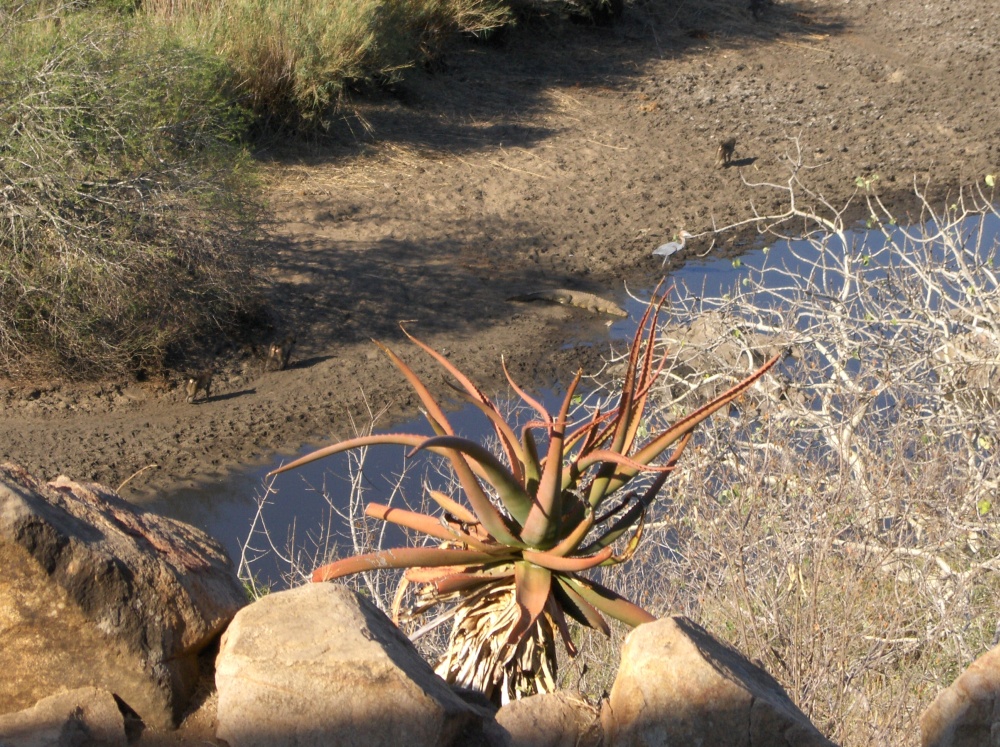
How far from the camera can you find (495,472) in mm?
2281

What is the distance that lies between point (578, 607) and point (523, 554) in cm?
18

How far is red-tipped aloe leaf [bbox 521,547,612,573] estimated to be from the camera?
222 cm

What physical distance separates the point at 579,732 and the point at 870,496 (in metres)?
3.06

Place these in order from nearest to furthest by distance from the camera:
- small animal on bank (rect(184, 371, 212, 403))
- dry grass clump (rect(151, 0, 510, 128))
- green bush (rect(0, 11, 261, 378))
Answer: green bush (rect(0, 11, 261, 378)) < small animal on bank (rect(184, 371, 212, 403)) < dry grass clump (rect(151, 0, 510, 128))

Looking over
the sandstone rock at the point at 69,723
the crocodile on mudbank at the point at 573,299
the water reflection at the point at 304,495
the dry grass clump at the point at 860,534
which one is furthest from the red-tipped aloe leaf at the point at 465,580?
the crocodile on mudbank at the point at 573,299

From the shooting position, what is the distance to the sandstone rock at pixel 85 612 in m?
2.05

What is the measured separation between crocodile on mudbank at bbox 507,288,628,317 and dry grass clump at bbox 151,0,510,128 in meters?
3.38

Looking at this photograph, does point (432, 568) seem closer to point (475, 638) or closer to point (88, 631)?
point (475, 638)

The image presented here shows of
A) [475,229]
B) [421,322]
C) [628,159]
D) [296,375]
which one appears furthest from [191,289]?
[628,159]

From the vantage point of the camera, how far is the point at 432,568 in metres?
2.45

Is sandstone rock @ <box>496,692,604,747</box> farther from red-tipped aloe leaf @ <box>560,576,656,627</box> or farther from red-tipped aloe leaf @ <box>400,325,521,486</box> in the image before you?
red-tipped aloe leaf @ <box>400,325,521,486</box>

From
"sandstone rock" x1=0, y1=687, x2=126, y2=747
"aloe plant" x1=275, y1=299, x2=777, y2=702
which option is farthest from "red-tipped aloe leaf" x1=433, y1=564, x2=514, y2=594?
"sandstone rock" x1=0, y1=687, x2=126, y2=747

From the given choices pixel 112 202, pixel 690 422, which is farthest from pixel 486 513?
pixel 112 202

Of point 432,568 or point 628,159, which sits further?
point 628,159
